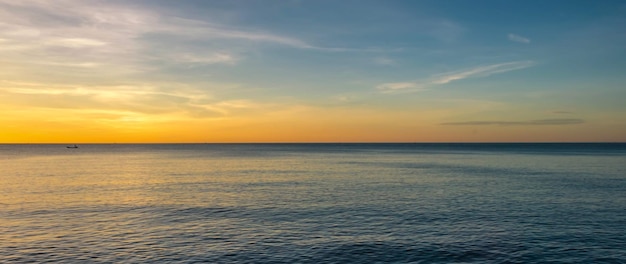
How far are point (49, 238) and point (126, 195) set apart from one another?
31957 millimetres

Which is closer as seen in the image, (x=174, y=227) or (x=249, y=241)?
(x=249, y=241)

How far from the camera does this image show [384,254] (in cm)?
3612

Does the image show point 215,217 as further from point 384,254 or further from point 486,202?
point 486,202

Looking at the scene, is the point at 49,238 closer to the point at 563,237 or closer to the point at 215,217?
the point at 215,217

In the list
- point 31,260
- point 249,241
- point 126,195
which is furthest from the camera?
point 126,195

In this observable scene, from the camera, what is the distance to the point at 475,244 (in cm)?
3894

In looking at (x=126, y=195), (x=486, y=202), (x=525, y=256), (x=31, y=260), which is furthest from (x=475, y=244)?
(x=126, y=195)

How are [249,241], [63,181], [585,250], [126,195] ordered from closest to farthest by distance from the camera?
[585,250]
[249,241]
[126,195]
[63,181]

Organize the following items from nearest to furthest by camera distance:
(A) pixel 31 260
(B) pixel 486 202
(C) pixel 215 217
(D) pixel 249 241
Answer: (A) pixel 31 260
(D) pixel 249 241
(C) pixel 215 217
(B) pixel 486 202

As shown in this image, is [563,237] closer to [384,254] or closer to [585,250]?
[585,250]

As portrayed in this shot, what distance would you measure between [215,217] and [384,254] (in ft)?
74.8

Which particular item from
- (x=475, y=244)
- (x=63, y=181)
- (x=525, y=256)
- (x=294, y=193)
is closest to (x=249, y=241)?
(x=475, y=244)

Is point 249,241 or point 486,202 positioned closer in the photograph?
point 249,241

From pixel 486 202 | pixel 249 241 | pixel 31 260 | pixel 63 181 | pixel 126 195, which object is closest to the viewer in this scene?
pixel 31 260
